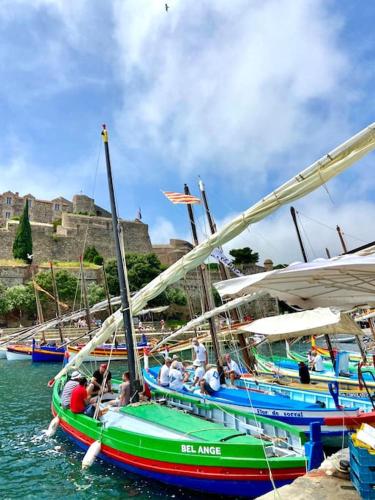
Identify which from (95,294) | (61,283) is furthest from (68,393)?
(61,283)

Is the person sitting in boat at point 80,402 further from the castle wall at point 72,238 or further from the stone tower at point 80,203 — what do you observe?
the stone tower at point 80,203

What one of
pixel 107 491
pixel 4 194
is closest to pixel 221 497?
pixel 107 491

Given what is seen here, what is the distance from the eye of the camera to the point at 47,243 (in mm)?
65438

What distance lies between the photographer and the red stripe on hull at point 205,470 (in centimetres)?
605

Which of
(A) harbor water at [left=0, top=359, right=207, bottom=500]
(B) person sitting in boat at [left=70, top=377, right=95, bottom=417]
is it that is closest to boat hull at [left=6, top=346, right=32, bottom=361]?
(A) harbor water at [left=0, top=359, right=207, bottom=500]

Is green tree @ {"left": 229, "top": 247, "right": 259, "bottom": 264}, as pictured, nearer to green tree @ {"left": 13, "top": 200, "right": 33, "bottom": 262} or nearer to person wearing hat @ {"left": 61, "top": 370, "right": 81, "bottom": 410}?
green tree @ {"left": 13, "top": 200, "right": 33, "bottom": 262}

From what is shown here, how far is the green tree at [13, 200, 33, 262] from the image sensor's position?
197 feet

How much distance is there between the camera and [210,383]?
1109 centimetres

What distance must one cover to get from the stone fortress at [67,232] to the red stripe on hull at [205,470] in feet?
177

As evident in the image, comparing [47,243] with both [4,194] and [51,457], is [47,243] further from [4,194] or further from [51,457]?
[51,457]

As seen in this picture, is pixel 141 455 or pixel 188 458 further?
pixel 141 455

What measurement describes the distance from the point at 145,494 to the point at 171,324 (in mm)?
48093

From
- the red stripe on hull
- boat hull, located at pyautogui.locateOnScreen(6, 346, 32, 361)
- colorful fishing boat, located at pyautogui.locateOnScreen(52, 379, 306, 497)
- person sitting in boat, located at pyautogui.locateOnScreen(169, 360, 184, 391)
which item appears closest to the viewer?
the red stripe on hull

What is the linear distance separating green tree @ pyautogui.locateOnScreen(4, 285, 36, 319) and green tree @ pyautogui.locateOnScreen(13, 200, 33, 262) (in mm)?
12259
